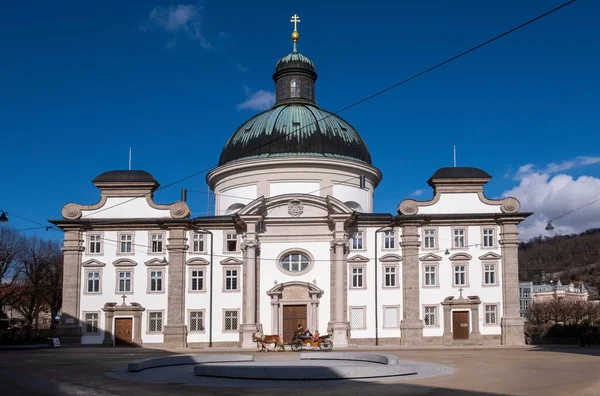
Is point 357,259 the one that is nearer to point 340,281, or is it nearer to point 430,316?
point 340,281

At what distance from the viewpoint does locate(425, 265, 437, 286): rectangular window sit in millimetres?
51781

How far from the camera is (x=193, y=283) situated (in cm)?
5222

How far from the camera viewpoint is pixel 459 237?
52.4 m

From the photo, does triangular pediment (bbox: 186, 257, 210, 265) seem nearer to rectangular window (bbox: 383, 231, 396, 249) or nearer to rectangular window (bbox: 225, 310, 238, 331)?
rectangular window (bbox: 225, 310, 238, 331)

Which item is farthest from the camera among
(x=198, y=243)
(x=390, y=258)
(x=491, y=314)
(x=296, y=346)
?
(x=198, y=243)

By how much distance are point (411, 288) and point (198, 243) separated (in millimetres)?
15402

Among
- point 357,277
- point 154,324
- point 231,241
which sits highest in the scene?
point 231,241

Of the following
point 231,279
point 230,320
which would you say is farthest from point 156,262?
point 230,320

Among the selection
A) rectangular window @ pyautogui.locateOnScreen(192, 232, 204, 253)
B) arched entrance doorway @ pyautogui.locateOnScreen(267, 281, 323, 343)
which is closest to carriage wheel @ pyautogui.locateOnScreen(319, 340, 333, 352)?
arched entrance doorway @ pyautogui.locateOnScreen(267, 281, 323, 343)

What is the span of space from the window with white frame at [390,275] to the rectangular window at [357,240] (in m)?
2.36

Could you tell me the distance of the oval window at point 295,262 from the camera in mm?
52281

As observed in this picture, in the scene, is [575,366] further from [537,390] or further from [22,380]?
[22,380]

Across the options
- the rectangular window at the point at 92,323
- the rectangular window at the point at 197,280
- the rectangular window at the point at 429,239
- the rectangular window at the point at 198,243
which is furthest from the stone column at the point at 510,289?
the rectangular window at the point at 92,323

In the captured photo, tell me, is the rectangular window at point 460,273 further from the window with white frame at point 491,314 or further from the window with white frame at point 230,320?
the window with white frame at point 230,320
